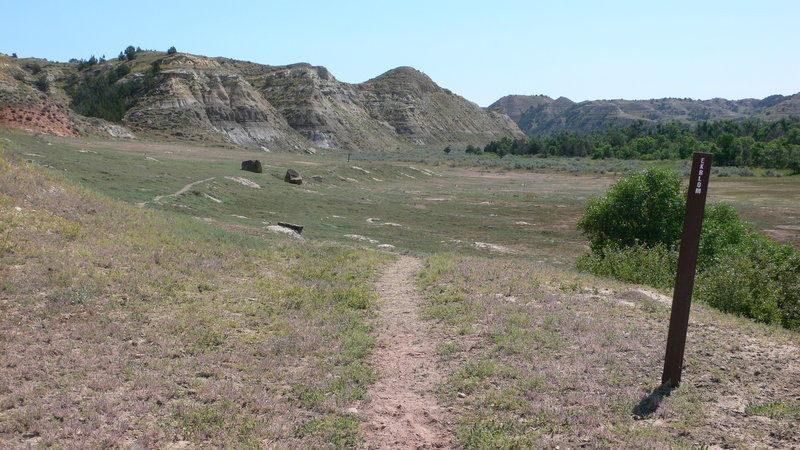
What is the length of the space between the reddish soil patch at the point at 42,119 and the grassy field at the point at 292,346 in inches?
2072

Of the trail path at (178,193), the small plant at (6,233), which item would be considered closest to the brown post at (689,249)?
the small plant at (6,233)

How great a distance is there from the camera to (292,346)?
11.8 meters

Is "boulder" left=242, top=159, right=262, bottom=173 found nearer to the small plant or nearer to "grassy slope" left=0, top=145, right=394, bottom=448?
"grassy slope" left=0, top=145, right=394, bottom=448

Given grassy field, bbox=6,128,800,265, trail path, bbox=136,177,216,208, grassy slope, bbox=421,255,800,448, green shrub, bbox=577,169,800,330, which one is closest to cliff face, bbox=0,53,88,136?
grassy field, bbox=6,128,800,265

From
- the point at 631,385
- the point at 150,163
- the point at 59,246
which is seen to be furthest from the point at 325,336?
the point at 150,163

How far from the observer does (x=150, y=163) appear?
53.8 m

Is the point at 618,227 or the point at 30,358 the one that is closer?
the point at 30,358

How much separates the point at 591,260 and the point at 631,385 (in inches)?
696

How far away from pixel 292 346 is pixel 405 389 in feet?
10.3

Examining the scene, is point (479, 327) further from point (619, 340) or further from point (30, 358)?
point (30, 358)

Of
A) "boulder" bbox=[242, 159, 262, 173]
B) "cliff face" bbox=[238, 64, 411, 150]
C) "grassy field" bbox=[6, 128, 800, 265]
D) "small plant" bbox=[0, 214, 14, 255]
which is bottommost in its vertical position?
"grassy field" bbox=[6, 128, 800, 265]

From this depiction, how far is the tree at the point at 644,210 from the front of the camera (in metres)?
29.5

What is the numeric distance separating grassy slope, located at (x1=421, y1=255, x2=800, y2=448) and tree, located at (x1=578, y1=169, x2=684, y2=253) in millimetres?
15342

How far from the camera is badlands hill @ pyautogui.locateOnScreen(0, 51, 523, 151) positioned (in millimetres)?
79750
